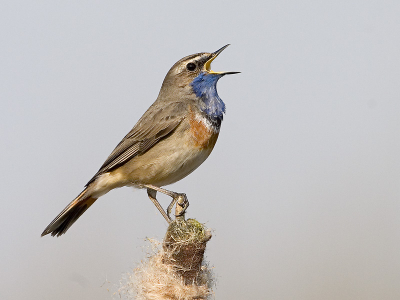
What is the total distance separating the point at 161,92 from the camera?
18.1ft

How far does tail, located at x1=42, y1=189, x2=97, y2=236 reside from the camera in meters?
4.83

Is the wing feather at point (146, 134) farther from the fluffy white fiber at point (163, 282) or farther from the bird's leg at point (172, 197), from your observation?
the fluffy white fiber at point (163, 282)

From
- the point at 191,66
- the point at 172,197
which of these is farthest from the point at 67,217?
the point at 191,66

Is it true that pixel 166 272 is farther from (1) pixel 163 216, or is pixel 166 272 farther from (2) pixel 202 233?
(1) pixel 163 216

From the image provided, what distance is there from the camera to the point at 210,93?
5023mm

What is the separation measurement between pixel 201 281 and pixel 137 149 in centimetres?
194

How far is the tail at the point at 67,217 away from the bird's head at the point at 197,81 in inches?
55.0

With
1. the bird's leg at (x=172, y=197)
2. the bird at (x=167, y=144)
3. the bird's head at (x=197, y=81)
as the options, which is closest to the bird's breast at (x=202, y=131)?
the bird at (x=167, y=144)

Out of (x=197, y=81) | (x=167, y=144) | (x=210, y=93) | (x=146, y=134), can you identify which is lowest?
(x=167, y=144)

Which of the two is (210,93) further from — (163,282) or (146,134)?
(163,282)

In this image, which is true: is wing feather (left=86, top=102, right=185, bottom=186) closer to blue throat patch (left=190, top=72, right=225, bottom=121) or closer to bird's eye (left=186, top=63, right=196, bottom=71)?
blue throat patch (left=190, top=72, right=225, bottom=121)

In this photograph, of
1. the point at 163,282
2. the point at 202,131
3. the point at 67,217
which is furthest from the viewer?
the point at 67,217

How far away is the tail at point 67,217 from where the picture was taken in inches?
190

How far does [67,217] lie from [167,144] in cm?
123
